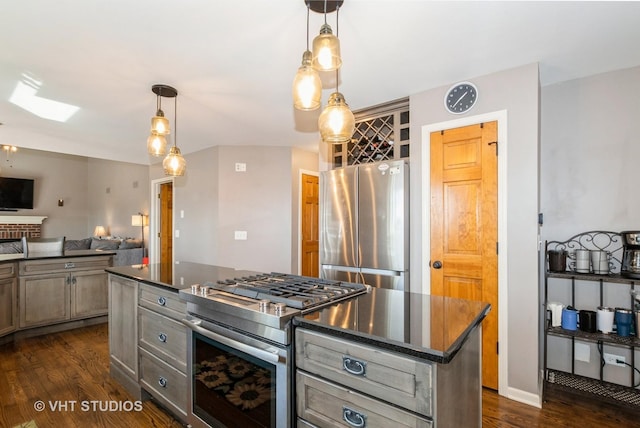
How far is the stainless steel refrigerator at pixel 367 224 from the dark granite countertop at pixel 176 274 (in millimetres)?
1108

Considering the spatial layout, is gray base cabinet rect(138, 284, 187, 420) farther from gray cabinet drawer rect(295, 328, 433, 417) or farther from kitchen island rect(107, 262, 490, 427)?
gray cabinet drawer rect(295, 328, 433, 417)

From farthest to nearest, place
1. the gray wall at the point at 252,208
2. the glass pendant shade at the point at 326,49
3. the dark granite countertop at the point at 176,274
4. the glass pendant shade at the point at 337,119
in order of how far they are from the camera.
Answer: the gray wall at the point at 252,208
the dark granite countertop at the point at 176,274
the glass pendant shade at the point at 337,119
the glass pendant shade at the point at 326,49

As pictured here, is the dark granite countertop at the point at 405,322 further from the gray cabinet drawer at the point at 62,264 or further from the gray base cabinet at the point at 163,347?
the gray cabinet drawer at the point at 62,264

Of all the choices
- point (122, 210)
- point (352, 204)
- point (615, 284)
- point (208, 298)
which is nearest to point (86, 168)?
point (122, 210)

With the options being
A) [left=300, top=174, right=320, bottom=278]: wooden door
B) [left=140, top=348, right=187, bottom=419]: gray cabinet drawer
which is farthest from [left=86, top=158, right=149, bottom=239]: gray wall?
[left=140, top=348, right=187, bottom=419]: gray cabinet drawer

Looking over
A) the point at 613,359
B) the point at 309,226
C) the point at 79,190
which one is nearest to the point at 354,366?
the point at 613,359

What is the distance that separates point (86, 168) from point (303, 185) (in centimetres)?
774

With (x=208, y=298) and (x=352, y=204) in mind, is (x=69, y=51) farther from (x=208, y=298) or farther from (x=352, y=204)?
(x=352, y=204)

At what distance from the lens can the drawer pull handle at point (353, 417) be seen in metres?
1.17

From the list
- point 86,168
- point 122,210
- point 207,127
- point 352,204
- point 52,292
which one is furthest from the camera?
point 86,168

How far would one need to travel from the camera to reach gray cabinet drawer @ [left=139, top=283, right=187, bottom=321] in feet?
6.45

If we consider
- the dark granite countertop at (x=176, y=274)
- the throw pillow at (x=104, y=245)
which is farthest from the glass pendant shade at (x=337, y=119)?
the throw pillow at (x=104, y=245)

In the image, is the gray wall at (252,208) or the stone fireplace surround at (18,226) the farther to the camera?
the stone fireplace surround at (18,226)

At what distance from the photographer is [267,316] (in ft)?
4.42
